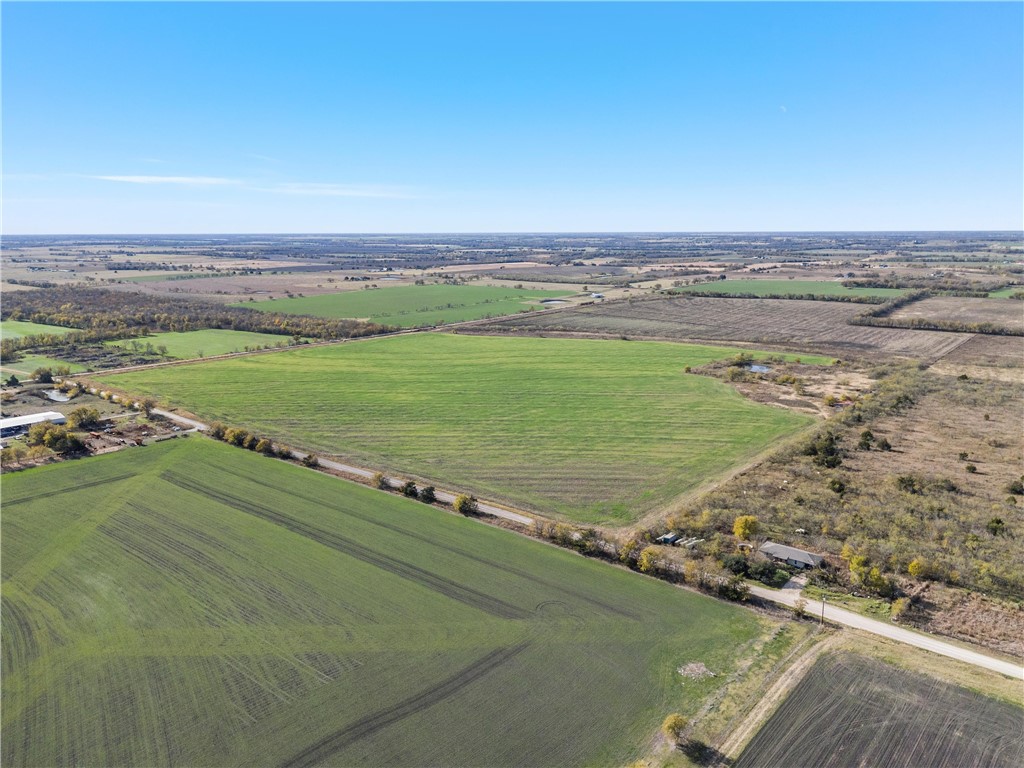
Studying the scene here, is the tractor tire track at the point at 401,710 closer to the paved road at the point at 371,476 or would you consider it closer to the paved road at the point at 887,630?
the paved road at the point at 371,476

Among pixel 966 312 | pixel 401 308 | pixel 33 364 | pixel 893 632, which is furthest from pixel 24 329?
pixel 966 312

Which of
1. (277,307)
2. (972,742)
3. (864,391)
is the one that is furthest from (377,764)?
(277,307)

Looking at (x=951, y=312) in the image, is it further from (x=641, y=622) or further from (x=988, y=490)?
(x=641, y=622)

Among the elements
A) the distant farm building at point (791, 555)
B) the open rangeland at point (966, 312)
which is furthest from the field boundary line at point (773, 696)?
the open rangeland at point (966, 312)

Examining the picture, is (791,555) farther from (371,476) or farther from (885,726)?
(371,476)

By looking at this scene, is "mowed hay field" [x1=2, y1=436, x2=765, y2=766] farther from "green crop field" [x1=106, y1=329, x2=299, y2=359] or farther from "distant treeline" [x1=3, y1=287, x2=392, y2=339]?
"distant treeline" [x1=3, y1=287, x2=392, y2=339]

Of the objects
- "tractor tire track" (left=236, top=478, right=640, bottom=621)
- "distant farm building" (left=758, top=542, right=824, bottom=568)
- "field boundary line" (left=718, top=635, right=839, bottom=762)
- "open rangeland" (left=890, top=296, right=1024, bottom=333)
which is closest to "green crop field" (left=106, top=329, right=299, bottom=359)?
"tractor tire track" (left=236, top=478, right=640, bottom=621)

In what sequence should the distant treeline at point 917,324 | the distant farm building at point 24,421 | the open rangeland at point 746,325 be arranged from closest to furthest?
the distant farm building at point 24,421, the open rangeland at point 746,325, the distant treeline at point 917,324
